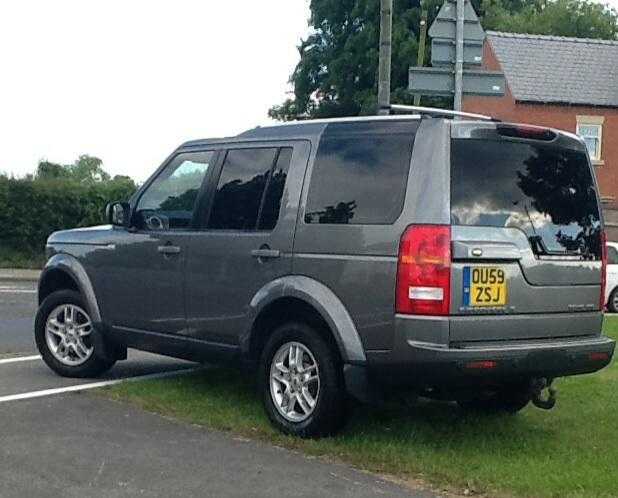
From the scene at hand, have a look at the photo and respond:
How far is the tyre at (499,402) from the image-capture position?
715 centimetres

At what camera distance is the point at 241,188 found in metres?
7.21


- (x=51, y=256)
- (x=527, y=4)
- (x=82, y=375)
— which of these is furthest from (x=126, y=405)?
(x=527, y=4)

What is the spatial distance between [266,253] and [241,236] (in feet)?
1.09

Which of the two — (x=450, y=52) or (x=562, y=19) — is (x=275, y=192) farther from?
(x=562, y=19)

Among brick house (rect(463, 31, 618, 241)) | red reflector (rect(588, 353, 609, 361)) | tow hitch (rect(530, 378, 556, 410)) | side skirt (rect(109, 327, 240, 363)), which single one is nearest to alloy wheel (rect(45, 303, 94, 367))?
side skirt (rect(109, 327, 240, 363))

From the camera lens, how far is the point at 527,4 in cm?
6122

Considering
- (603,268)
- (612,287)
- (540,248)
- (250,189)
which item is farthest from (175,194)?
(612,287)

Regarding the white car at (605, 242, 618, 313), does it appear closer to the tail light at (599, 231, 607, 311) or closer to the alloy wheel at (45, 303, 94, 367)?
the alloy wheel at (45, 303, 94, 367)

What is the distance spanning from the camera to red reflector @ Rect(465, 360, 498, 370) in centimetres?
581

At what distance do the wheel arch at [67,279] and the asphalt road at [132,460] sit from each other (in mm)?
766

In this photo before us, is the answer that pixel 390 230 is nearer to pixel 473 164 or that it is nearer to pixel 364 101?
pixel 473 164

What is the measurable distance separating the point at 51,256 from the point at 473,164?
4.26 meters

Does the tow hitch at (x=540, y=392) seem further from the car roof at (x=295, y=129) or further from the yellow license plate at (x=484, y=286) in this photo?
the car roof at (x=295, y=129)

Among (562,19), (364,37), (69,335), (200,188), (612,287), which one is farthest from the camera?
(562,19)
